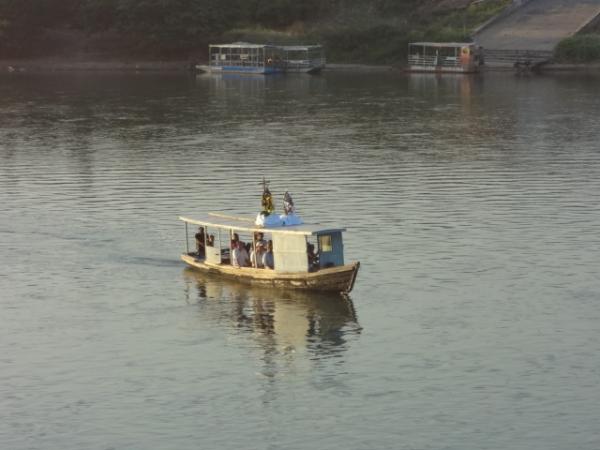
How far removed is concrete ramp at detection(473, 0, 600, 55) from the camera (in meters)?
149

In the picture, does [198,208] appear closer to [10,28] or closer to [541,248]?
[541,248]

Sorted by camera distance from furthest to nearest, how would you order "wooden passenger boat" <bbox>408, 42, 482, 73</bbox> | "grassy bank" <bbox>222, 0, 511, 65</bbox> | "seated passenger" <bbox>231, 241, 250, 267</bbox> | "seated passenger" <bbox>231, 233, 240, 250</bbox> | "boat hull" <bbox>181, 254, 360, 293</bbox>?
1. "grassy bank" <bbox>222, 0, 511, 65</bbox>
2. "wooden passenger boat" <bbox>408, 42, 482, 73</bbox>
3. "seated passenger" <bbox>231, 233, 240, 250</bbox>
4. "seated passenger" <bbox>231, 241, 250, 267</bbox>
5. "boat hull" <bbox>181, 254, 360, 293</bbox>

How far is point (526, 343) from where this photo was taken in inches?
1859

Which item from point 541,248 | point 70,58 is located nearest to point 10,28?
point 70,58

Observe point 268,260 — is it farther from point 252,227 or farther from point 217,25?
point 217,25

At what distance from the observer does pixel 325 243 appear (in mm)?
52844

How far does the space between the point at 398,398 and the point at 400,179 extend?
1432 inches

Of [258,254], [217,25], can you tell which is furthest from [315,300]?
[217,25]

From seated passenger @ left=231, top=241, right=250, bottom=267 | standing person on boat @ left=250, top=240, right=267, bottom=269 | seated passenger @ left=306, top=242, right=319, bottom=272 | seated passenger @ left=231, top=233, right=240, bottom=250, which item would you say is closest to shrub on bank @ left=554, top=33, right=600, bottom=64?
seated passenger @ left=231, top=233, right=240, bottom=250

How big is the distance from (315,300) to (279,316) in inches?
85.6

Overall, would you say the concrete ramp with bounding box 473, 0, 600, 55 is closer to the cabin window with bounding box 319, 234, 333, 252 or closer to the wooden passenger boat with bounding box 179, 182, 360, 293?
the wooden passenger boat with bounding box 179, 182, 360, 293

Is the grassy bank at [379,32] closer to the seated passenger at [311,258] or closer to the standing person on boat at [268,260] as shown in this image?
the standing person on boat at [268,260]

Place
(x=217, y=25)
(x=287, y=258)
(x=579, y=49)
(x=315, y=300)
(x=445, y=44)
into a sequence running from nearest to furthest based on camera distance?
(x=315, y=300)
(x=287, y=258)
(x=579, y=49)
(x=445, y=44)
(x=217, y=25)

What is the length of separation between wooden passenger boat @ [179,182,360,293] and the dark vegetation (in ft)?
345
